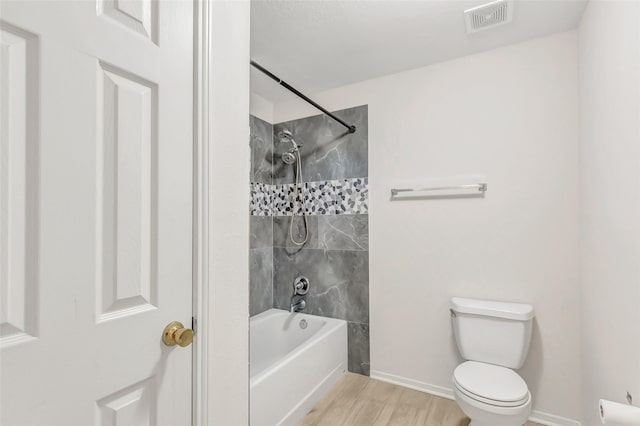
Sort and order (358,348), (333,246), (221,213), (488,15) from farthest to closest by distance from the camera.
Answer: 1. (333,246)
2. (358,348)
3. (488,15)
4. (221,213)

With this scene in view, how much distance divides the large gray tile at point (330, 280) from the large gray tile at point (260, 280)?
0.28 ft

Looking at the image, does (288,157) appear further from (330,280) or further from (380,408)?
(380,408)

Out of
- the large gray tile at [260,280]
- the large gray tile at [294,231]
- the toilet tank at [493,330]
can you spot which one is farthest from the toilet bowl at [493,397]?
the large gray tile at [260,280]

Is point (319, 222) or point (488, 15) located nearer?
point (488, 15)

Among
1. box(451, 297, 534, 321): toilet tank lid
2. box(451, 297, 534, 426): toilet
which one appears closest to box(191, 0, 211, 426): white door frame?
box(451, 297, 534, 426): toilet

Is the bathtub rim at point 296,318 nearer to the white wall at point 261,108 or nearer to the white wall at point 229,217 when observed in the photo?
the white wall at point 229,217

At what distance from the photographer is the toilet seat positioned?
5.08 feet

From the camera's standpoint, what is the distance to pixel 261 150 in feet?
9.26

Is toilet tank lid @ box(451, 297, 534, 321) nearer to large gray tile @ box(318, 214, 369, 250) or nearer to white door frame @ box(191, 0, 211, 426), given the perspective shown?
large gray tile @ box(318, 214, 369, 250)

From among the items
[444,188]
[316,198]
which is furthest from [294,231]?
[444,188]

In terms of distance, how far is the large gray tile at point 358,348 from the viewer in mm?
2492

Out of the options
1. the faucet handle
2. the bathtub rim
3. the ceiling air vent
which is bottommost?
the bathtub rim

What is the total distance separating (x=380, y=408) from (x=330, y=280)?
3.23ft

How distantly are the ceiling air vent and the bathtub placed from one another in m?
2.25
